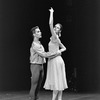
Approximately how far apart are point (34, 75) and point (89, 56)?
602 centimetres

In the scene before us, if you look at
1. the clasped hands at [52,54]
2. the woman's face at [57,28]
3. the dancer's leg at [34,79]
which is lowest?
the dancer's leg at [34,79]

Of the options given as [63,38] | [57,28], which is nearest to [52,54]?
[57,28]

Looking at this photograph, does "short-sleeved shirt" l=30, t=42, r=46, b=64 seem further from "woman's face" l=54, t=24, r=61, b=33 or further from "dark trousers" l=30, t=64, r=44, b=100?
"woman's face" l=54, t=24, r=61, b=33

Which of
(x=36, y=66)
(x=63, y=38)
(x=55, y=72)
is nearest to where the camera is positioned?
(x=55, y=72)

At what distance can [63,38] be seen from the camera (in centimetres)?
1655

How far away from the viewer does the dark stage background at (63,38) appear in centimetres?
1461

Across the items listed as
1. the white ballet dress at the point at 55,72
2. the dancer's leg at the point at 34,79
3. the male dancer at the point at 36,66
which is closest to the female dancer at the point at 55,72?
the white ballet dress at the point at 55,72

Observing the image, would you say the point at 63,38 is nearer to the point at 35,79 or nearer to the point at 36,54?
the point at 36,54

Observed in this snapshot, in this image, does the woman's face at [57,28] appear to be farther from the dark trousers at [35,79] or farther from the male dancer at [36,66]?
the dark trousers at [35,79]

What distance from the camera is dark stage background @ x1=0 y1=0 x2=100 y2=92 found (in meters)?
14.6

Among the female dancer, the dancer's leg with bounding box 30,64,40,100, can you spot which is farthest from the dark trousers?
the female dancer

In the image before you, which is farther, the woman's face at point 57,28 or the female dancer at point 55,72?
the woman's face at point 57,28

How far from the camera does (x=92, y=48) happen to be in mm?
14609

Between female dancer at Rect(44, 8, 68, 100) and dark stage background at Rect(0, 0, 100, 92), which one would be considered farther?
dark stage background at Rect(0, 0, 100, 92)
